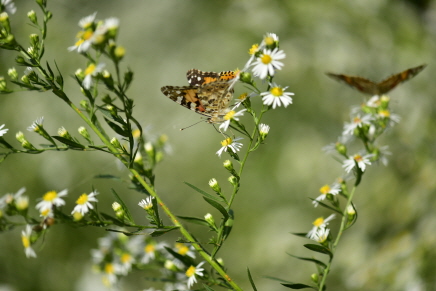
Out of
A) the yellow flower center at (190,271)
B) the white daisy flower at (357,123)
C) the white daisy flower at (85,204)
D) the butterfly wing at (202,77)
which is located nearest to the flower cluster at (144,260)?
the yellow flower center at (190,271)

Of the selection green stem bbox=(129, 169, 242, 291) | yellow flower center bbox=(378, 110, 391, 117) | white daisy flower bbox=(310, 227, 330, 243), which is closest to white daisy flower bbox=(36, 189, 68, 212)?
green stem bbox=(129, 169, 242, 291)

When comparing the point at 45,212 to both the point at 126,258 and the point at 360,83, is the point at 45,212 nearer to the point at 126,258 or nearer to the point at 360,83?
the point at 126,258

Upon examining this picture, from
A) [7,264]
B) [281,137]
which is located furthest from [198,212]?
[7,264]

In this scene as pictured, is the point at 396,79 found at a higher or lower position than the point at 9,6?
higher

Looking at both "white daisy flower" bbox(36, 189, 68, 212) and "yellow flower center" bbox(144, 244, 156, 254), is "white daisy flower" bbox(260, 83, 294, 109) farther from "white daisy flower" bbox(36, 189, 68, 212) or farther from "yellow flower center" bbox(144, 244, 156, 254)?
"yellow flower center" bbox(144, 244, 156, 254)

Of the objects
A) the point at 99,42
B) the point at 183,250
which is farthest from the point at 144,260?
the point at 99,42
